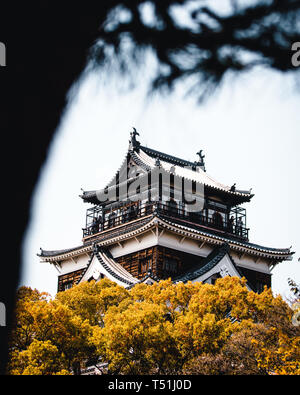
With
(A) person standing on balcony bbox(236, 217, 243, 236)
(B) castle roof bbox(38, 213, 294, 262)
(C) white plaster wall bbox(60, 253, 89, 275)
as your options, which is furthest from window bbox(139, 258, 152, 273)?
(A) person standing on balcony bbox(236, 217, 243, 236)

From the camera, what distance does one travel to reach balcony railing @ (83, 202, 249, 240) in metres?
30.6

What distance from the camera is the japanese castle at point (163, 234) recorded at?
2889 centimetres

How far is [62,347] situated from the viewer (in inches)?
673

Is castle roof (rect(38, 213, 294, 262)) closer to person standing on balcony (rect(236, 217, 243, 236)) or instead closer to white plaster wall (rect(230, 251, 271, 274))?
white plaster wall (rect(230, 251, 271, 274))

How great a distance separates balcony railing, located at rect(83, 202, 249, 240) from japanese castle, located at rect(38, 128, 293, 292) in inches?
2.2

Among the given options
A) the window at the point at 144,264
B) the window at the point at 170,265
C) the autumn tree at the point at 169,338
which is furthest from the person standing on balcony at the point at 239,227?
the autumn tree at the point at 169,338

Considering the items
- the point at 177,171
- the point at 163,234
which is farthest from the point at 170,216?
the point at 177,171

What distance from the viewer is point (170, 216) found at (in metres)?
30.3

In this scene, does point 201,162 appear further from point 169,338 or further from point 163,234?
point 169,338

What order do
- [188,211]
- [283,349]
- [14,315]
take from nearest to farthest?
1. [14,315]
2. [283,349]
3. [188,211]
